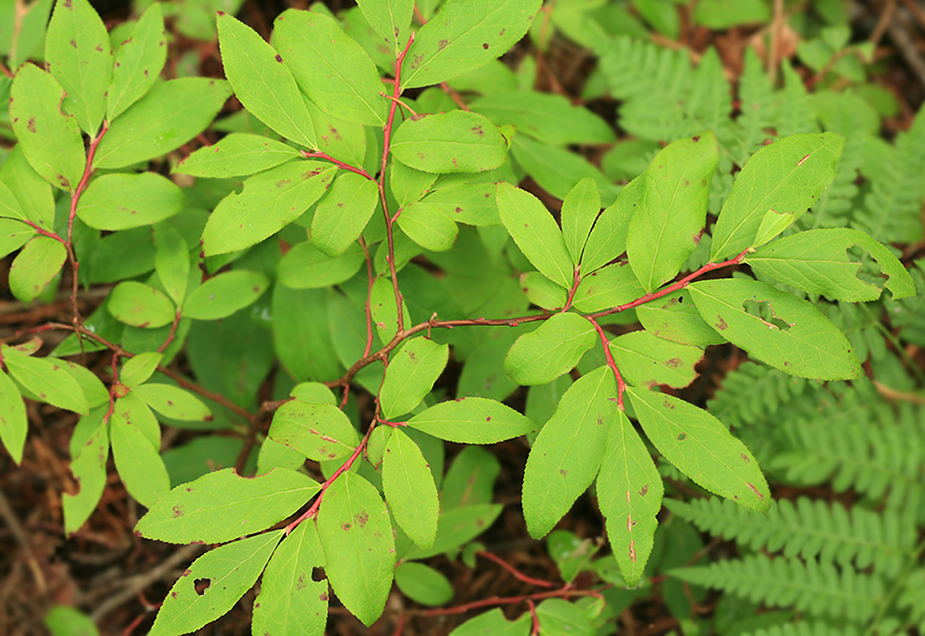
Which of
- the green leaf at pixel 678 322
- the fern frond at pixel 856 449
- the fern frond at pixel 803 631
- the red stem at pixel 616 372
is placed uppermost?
the green leaf at pixel 678 322

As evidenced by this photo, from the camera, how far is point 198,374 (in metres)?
2.12

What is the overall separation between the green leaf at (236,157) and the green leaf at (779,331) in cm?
91

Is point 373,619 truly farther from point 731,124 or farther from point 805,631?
point 731,124

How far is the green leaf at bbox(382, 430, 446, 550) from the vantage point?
3.86ft

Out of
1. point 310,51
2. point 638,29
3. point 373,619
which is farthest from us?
point 638,29

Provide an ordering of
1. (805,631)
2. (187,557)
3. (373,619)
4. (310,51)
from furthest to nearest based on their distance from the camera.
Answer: (187,557), (805,631), (310,51), (373,619)

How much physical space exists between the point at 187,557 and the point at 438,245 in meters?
1.44

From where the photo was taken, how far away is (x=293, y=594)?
119 centimetres

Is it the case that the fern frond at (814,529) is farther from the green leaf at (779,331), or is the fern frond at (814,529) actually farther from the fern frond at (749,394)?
the green leaf at (779,331)

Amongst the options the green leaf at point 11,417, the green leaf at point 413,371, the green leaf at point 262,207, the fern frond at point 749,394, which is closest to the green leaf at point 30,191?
the green leaf at point 11,417

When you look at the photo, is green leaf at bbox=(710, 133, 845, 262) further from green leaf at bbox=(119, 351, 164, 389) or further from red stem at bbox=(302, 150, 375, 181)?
green leaf at bbox=(119, 351, 164, 389)

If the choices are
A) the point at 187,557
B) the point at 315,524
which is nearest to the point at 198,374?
the point at 187,557

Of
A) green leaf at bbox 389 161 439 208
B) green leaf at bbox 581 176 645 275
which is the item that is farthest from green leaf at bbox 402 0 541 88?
green leaf at bbox 581 176 645 275

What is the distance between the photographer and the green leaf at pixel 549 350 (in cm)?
117
